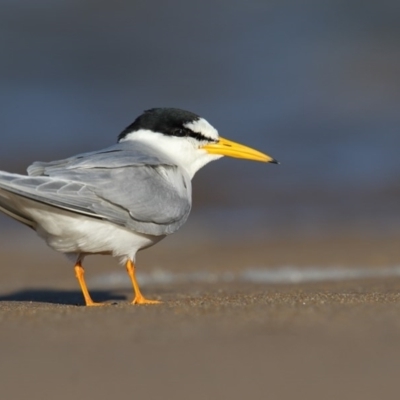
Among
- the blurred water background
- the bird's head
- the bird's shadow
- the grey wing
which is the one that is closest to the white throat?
the bird's head

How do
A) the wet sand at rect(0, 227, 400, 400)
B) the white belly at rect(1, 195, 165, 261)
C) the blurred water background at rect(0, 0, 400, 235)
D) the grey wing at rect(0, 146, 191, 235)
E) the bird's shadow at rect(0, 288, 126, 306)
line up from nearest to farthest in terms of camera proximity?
1. the wet sand at rect(0, 227, 400, 400)
2. the grey wing at rect(0, 146, 191, 235)
3. the white belly at rect(1, 195, 165, 261)
4. the bird's shadow at rect(0, 288, 126, 306)
5. the blurred water background at rect(0, 0, 400, 235)

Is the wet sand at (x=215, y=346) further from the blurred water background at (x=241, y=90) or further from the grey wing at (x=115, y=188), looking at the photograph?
the blurred water background at (x=241, y=90)

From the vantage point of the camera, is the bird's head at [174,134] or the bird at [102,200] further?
the bird's head at [174,134]

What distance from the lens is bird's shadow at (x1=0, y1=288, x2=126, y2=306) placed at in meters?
8.10

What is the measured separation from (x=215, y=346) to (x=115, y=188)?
7.88 ft

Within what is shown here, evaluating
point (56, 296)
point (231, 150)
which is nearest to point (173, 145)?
point (231, 150)

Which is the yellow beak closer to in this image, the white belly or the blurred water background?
the white belly

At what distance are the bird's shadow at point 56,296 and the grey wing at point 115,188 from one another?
1137 mm

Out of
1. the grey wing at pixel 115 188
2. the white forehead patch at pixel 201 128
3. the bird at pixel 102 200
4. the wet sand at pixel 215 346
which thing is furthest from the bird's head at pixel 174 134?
the wet sand at pixel 215 346

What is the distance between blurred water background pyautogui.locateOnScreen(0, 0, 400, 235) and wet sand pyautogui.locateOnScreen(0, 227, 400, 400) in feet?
19.9

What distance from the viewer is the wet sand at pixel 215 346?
13.4 feet

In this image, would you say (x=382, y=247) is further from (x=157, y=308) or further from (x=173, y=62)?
(x=173, y=62)

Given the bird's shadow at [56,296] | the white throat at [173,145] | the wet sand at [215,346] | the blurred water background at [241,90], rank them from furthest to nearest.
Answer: the blurred water background at [241,90] → the bird's shadow at [56,296] → the white throat at [173,145] → the wet sand at [215,346]

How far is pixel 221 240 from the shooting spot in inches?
473
